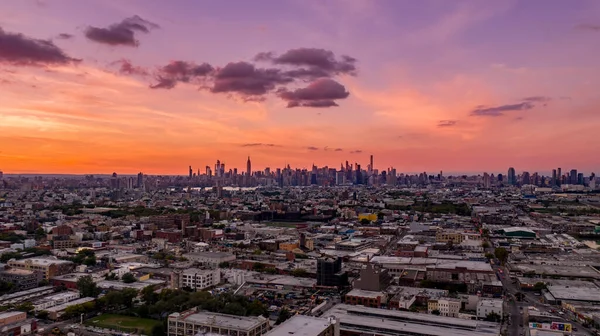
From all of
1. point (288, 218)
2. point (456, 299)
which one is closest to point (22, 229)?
point (288, 218)

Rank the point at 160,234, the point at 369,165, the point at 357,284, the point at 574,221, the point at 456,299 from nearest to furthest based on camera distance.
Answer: the point at 456,299 < the point at 357,284 < the point at 160,234 < the point at 574,221 < the point at 369,165

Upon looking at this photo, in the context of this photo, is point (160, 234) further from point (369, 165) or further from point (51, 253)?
point (369, 165)

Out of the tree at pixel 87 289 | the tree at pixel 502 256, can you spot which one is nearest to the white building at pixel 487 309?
the tree at pixel 502 256

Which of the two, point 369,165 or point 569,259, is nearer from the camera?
point 569,259

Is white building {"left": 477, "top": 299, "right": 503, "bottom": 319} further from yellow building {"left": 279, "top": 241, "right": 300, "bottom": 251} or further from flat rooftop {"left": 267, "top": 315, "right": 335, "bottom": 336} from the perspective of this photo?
yellow building {"left": 279, "top": 241, "right": 300, "bottom": 251}

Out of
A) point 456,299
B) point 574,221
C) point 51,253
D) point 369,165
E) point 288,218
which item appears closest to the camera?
point 456,299

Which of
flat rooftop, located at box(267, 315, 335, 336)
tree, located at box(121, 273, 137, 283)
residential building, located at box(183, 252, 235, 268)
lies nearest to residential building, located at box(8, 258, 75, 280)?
tree, located at box(121, 273, 137, 283)
